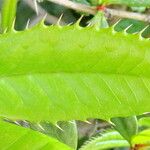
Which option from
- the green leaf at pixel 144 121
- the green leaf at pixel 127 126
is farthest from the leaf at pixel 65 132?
the green leaf at pixel 144 121

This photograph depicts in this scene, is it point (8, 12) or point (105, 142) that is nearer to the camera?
point (8, 12)

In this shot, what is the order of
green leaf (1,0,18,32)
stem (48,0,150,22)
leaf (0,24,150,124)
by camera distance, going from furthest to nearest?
stem (48,0,150,22) < green leaf (1,0,18,32) < leaf (0,24,150,124)

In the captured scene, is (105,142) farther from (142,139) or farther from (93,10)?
(93,10)

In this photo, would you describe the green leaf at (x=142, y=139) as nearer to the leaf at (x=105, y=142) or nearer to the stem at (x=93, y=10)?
the leaf at (x=105, y=142)

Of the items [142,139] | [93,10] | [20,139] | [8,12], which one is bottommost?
[20,139]

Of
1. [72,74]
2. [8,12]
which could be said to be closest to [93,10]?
[8,12]

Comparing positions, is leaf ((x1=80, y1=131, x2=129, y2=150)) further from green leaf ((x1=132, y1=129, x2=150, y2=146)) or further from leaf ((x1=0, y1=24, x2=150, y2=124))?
leaf ((x1=0, y1=24, x2=150, y2=124))

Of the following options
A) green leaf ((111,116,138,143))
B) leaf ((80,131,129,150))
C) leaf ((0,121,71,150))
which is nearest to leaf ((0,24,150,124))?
leaf ((0,121,71,150))

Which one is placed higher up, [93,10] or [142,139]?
[93,10]
